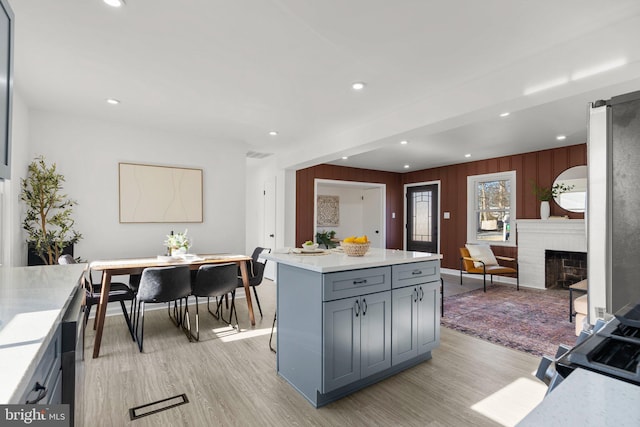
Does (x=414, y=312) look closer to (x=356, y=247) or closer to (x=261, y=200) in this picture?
(x=356, y=247)

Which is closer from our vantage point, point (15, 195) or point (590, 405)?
point (590, 405)

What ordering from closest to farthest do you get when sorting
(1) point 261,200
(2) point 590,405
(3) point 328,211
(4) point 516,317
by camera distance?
(2) point 590,405, (4) point 516,317, (1) point 261,200, (3) point 328,211

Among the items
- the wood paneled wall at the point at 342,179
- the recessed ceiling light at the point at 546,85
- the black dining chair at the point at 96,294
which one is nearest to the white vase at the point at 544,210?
the wood paneled wall at the point at 342,179

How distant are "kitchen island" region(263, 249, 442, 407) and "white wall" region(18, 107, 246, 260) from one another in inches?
105

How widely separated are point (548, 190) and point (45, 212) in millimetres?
7340

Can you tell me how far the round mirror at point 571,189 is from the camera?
505 cm

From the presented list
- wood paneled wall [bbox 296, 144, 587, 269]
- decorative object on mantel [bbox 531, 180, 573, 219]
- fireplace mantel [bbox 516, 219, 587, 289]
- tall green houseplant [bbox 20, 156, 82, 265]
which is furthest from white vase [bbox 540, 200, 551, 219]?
tall green houseplant [bbox 20, 156, 82, 265]

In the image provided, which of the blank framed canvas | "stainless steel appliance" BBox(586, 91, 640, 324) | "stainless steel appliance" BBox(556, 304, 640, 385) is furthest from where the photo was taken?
the blank framed canvas

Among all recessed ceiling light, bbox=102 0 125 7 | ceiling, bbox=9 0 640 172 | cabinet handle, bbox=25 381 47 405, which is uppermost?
recessed ceiling light, bbox=102 0 125 7

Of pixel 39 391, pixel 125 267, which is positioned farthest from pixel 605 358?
pixel 125 267

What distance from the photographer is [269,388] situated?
2.33m

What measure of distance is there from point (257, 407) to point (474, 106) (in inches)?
115

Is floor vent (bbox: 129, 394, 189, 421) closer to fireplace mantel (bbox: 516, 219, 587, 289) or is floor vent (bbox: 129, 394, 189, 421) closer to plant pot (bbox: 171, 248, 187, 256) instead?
plant pot (bbox: 171, 248, 187, 256)

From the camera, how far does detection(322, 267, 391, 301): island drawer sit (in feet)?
6.82
